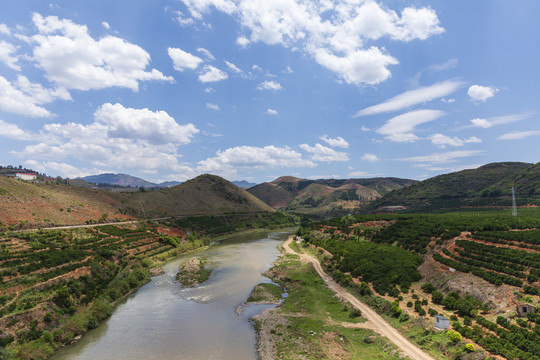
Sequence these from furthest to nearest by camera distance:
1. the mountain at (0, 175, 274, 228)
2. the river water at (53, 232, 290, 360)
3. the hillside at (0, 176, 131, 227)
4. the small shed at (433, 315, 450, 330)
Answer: the mountain at (0, 175, 274, 228) → the hillside at (0, 176, 131, 227) → the river water at (53, 232, 290, 360) → the small shed at (433, 315, 450, 330)

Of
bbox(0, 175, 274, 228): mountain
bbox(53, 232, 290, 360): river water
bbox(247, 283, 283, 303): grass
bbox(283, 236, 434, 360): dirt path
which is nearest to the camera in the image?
bbox(283, 236, 434, 360): dirt path

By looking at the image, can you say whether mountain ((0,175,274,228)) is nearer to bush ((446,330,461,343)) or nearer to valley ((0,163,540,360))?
valley ((0,163,540,360))

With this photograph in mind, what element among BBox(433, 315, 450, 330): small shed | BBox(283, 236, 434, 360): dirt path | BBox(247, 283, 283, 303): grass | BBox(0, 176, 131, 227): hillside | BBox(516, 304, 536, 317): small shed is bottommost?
BBox(247, 283, 283, 303): grass

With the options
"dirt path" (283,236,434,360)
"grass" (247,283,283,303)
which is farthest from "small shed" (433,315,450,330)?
"grass" (247,283,283,303)

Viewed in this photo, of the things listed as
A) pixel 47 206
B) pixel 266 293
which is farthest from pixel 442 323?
pixel 47 206

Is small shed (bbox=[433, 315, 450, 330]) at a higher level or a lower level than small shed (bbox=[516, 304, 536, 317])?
lower

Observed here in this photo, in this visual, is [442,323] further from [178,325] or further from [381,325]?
[178,325]

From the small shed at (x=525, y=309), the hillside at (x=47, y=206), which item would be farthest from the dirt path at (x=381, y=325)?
the hillside at (x=47, y=206)

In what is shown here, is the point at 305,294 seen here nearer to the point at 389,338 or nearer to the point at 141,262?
the point at 389,338

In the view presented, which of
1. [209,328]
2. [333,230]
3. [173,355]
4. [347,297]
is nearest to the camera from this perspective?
[173,355]

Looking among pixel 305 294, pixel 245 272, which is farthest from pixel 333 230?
pixel 305 294
